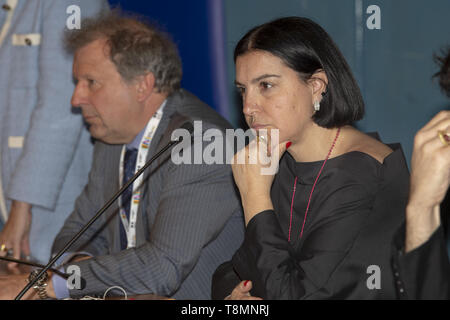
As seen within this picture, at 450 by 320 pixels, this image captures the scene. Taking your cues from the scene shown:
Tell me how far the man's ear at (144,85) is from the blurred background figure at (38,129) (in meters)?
0.44

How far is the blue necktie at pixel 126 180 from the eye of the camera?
2344 millimetres

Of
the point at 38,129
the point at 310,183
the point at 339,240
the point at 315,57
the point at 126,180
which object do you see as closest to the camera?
the point at 339,240

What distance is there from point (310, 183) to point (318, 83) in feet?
0.97

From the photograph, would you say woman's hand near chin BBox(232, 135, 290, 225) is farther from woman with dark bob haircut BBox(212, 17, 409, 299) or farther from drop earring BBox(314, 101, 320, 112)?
drop earring BBox(314, 101, 320, 112)

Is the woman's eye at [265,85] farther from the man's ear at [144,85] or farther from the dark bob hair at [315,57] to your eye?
the man's ear at [144,85]

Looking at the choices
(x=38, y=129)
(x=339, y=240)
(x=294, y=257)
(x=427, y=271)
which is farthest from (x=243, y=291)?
(x=38, y=129)

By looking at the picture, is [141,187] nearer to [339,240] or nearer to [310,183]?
[310,183]

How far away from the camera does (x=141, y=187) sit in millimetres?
2281

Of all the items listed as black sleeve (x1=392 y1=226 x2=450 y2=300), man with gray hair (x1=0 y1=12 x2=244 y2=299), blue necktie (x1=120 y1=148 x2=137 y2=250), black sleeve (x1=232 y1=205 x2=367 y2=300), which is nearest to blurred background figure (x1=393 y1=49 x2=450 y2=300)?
black sleeve (x1=392 y1=226 x2=450 y2=300)

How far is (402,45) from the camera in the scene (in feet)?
7.84

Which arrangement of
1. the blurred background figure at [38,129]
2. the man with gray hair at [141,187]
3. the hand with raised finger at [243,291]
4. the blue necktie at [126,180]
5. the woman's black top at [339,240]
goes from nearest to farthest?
the woman's black top at [339,240], the hand with raised finger at [243,291], the man with gray hair at [141,187], the blue necktie at [126,180], the blurred background figure at [38,129]

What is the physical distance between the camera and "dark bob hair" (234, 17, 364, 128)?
178 centimetres

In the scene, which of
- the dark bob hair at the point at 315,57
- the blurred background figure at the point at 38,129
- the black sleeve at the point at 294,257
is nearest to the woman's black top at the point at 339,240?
the black sleeve at the point at 294,257

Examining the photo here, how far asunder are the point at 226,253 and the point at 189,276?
0.50 ft
